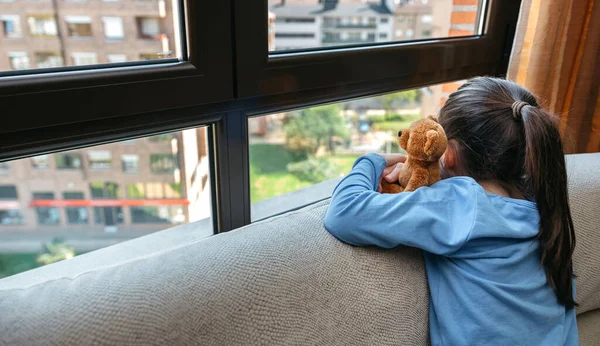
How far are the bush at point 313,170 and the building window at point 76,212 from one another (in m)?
0.57

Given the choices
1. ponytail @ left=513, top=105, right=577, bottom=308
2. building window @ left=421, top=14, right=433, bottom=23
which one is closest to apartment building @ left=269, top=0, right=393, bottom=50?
building window @ left=421, top=14, right=433, bottom=23

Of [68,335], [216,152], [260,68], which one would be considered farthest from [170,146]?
[68,335]

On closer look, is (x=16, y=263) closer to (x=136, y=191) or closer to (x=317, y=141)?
(x=136, y=191)

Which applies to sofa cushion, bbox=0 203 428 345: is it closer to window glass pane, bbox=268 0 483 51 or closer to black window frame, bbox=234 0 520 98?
black window frame, bbox=234 0 520 98

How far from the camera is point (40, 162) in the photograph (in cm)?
90

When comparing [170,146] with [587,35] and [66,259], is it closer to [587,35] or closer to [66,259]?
[66,259]

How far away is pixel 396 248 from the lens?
0.93 meters

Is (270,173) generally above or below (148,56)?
below

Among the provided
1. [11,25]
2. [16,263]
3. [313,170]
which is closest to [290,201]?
[313,170]

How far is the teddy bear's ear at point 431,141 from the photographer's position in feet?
2.79

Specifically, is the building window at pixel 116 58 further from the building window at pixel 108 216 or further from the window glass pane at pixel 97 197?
the building window at pixel 108 216

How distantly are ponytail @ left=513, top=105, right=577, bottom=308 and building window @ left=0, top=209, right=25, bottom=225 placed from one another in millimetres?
994

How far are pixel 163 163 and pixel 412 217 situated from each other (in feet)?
1.87

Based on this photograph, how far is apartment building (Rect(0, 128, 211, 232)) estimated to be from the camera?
2.99 ft
